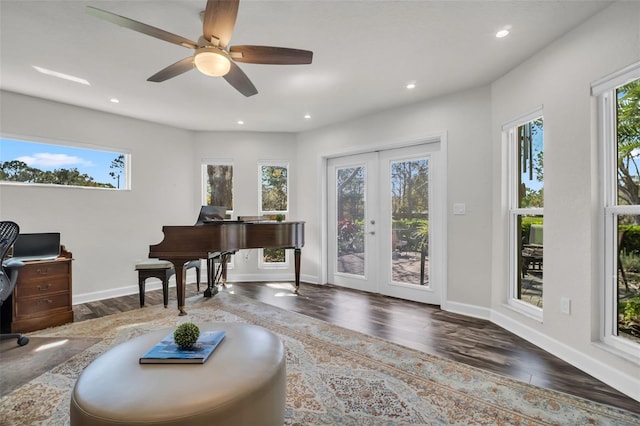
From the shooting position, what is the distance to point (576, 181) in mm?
2271

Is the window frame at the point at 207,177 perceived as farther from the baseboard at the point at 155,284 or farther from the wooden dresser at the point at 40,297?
the wooden dresser at the point at 40,297

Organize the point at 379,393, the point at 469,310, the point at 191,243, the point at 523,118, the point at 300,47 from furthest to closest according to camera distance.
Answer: the point at 469,310
the point at 191,243
the point at 523,118
the point at 300,47
the point at 379,393

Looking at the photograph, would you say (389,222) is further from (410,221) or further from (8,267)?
(8,267)

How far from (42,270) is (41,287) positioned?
17 cm

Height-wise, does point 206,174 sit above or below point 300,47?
below

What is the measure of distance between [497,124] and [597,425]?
103 inches


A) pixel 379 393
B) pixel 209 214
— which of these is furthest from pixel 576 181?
pixel 209 214

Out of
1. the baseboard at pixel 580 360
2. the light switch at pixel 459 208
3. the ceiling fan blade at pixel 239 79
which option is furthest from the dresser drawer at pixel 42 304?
the baseboard at pixel 580 360

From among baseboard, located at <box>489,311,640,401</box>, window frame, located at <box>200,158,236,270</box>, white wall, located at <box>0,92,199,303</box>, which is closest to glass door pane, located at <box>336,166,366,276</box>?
window frame, located at <box>200,158,236,270</box>

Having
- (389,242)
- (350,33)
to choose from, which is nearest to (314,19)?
(350,33)

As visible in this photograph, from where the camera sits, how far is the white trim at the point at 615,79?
6.29ft

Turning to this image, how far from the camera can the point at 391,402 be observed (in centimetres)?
177

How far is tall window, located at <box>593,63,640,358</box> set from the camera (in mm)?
1999

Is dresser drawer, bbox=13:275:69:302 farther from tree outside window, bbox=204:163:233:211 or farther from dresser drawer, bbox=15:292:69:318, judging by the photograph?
tree outside window, bbox=204:163:233:211
